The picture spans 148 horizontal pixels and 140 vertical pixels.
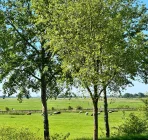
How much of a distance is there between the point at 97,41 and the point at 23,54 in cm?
1191

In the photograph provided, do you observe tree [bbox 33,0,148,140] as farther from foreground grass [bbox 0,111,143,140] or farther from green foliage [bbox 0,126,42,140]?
foreground grass [bbox 0,111,143,140]

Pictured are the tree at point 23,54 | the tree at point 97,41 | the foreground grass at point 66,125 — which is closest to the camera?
the tree at point 97,41

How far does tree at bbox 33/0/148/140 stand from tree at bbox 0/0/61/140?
8154mm

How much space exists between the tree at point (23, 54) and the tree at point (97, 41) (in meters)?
8.15

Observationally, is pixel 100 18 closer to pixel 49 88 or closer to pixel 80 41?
pixel 80 41

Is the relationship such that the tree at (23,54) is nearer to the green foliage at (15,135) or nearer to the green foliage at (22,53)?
the green foliage at (22,53)

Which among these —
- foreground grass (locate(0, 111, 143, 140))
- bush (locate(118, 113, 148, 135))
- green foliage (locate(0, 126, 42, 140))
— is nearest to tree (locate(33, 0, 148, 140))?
green foliage (locate(0, 126, 42, 140))

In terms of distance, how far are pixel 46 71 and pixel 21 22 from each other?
5.17 m

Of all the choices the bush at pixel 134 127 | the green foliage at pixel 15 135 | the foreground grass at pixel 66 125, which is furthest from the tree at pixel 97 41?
the foreground grass at pixel 66 125

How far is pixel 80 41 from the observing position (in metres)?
17.5

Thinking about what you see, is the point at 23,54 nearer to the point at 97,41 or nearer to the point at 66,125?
the point at 97,41

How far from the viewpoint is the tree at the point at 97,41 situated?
16641 mm

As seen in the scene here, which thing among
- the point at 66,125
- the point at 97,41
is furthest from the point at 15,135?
the point at 66,125

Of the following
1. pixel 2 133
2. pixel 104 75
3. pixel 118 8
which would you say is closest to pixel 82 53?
pixel 104 75
